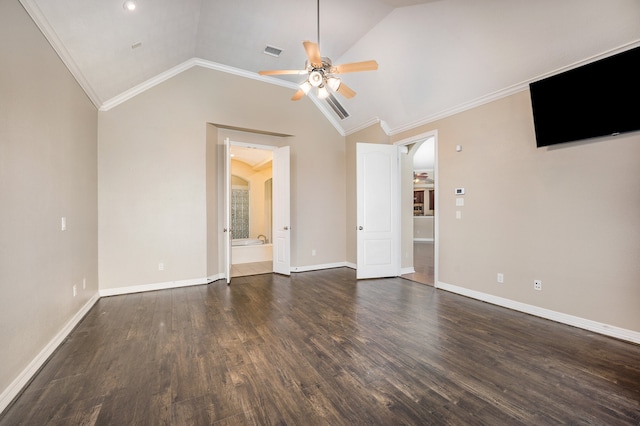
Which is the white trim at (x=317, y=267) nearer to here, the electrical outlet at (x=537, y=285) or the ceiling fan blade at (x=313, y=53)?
the electrical outlet at (x=537, y=285)

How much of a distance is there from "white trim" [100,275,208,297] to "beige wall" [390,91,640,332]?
408 centimetres

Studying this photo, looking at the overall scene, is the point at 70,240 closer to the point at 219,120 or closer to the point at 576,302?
the point at 219,120

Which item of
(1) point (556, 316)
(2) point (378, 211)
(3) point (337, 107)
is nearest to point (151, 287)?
(2) point (378, 211)

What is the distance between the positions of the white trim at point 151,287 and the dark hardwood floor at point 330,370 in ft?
2.20

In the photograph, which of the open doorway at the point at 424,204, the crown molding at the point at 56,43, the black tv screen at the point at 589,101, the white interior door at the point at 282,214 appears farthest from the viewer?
the open doorway at the point at 424,204

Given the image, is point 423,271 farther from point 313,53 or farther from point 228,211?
point 313,53

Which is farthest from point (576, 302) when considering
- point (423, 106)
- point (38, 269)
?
point (38, 269)

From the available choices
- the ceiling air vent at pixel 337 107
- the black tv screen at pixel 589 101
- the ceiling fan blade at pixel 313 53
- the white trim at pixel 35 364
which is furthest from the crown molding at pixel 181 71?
the black tv screen at pixel 589 101

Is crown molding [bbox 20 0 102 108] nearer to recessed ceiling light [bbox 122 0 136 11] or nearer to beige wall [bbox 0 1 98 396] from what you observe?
beige wall [bbox 0 1 98 396]

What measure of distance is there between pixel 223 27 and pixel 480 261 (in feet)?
16.2

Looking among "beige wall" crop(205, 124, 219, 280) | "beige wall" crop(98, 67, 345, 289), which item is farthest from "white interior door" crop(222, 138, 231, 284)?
"beige wall" crop(98, 67, 345, 289)

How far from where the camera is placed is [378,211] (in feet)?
16.4

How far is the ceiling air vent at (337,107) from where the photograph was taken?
5506mm

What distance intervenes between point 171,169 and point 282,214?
6.83 feet
